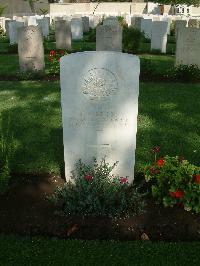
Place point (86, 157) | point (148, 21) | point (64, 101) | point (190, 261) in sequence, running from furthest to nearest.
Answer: point (148, 21) < point (86, 157) < point (64, 101) < point (190, 261)

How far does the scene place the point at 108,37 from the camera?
11469mm

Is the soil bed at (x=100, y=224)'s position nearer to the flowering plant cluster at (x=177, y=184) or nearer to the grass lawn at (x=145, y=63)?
the flowering plant cluster at (x=177, y=184)

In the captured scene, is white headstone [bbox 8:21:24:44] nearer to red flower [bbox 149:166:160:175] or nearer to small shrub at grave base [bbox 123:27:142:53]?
small shrub at grave base [bbox 123:27:142:53]

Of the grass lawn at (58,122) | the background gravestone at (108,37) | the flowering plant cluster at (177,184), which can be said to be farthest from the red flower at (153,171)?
the background gravestone at (108,37)

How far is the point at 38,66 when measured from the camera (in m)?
10.9

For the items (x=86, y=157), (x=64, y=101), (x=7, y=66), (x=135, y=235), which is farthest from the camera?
(x=7, y=66)

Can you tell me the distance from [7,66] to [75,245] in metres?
9.74

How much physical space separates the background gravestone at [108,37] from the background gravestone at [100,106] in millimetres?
7829

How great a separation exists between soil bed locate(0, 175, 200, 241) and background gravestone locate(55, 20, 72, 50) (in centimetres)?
1193

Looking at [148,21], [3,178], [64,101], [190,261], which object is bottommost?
[190,261]

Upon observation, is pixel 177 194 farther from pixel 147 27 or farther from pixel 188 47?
pixel 147 27

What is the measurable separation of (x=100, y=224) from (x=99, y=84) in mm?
1467

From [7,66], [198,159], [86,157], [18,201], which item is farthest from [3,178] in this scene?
[7,66]

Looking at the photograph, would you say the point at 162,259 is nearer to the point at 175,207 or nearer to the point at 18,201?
the point at 175,207
